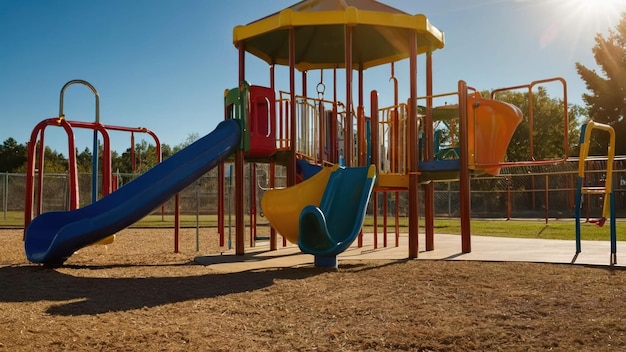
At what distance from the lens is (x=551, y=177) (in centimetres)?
3541

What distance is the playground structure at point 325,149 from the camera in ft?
27.7

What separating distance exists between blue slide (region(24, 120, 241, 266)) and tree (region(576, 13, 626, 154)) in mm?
36529

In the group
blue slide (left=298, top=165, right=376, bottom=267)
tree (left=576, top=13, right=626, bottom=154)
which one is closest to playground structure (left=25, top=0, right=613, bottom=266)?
blue slide (left=298, top=165, right=376, bottom=267)

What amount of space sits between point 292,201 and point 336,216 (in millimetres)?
788

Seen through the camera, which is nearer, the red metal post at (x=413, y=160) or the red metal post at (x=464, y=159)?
the red metal post at (x=413, y=160)

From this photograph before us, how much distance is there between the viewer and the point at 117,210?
8.47m

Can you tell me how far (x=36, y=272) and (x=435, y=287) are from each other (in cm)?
571

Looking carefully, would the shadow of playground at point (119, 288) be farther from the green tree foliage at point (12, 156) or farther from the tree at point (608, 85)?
the green tree foliage at point (12, 156)

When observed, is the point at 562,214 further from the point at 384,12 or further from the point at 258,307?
the point at 258,307

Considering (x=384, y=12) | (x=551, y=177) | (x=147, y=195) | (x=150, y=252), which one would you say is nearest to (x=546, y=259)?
(x=384, y=12)

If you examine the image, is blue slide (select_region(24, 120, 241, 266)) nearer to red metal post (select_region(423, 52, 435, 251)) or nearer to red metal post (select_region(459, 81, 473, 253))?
red metal post (select_region(423, 52, 435, 251))

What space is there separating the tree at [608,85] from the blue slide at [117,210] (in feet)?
120

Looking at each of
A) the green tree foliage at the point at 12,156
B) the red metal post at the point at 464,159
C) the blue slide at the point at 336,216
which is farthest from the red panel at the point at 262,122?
the green tree foliage at the point at 12,156

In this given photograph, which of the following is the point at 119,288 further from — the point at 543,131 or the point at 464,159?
the point at 543,131
